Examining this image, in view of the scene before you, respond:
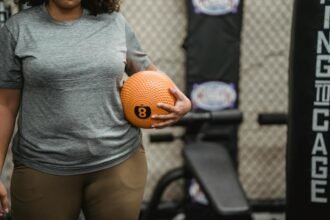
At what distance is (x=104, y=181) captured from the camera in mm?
1465

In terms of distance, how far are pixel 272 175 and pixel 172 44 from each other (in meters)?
1.20

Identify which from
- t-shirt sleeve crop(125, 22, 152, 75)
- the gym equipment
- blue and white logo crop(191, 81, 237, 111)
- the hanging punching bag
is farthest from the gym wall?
t-shirt sleeve crop(125, 22, 152, 75)

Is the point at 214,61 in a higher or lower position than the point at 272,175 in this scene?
higher

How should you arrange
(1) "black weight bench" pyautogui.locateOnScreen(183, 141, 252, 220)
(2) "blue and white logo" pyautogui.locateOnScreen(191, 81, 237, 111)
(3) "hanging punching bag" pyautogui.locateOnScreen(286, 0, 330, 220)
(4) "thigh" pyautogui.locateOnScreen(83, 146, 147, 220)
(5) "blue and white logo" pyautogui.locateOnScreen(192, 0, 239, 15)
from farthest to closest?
(2) "blue and white logo" pyautogui.locateOnScreen(191, 81, 237, 111)
(5) "blue and white logo" pyautogui.locateOnScreen(192, 0, 239, 15)
(1) "black weight bench" pyautogui.locateOnScreen(183, 141, 252, 220)
(3) "hanging punching bag" pyautogui.locateOnScreen(286, 0, 330, 220)
(4) "thigh" pyautogui.locateOnScreen(83, 146, 147, 220)

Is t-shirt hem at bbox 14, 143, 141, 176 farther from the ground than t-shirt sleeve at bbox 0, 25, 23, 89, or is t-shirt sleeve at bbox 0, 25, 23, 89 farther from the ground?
t-shirt sleeve at bbox 0, 25, 23, 89

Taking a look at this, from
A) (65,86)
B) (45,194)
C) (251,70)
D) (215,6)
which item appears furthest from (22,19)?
(251,70)

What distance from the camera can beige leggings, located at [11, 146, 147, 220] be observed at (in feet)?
4.67

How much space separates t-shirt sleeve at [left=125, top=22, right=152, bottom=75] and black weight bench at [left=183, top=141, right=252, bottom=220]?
86 centimetres

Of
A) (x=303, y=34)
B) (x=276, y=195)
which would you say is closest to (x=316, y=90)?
(x=303, y=34)

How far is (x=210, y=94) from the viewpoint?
2.95m

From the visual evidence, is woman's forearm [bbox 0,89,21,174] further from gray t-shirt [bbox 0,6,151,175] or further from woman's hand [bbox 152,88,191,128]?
woman's hand [bbox 152,88,191,128]

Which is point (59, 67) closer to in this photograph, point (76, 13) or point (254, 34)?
point (76, 13)

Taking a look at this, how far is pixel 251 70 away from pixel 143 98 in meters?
1.75

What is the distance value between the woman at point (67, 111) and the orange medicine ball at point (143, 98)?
3cm
